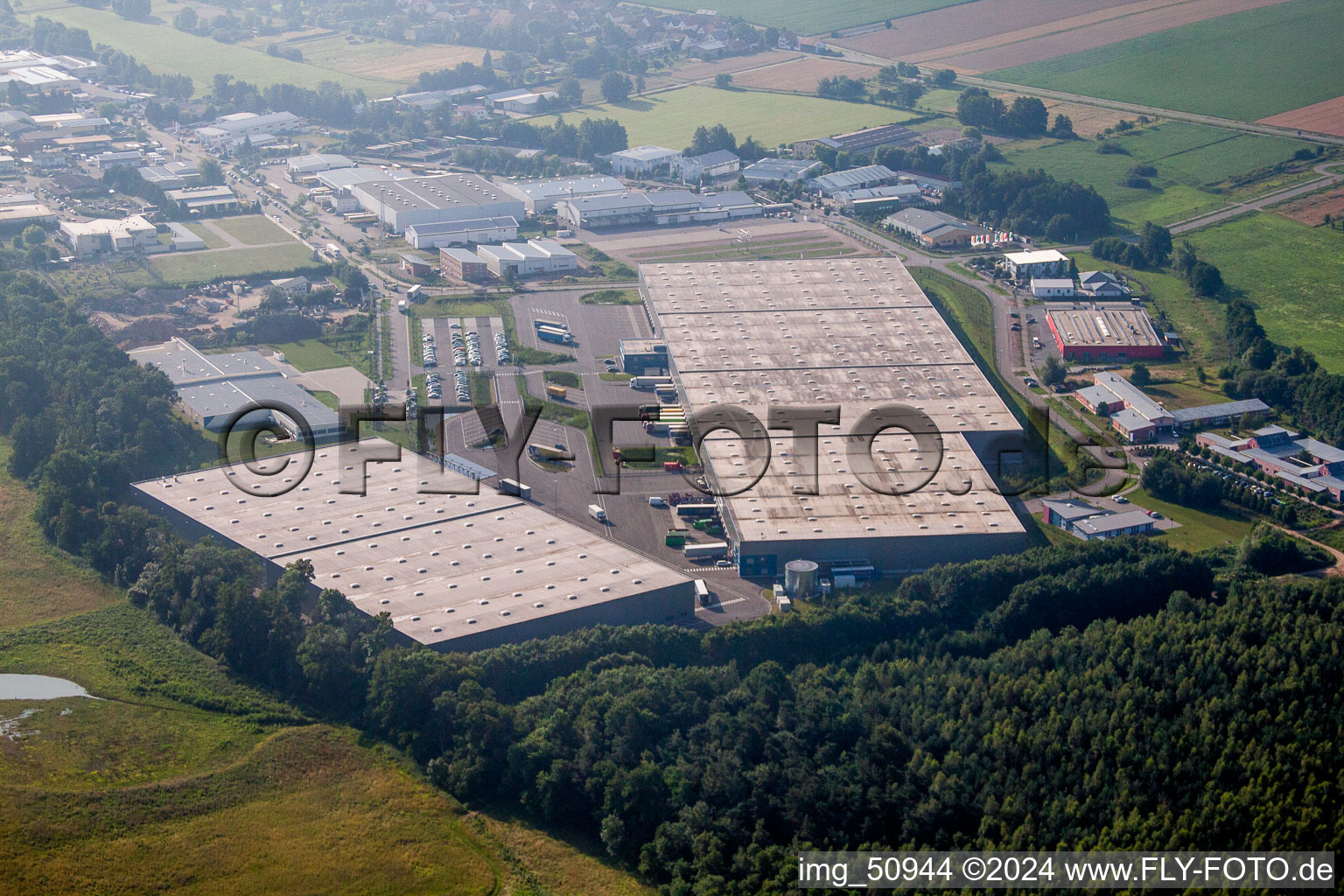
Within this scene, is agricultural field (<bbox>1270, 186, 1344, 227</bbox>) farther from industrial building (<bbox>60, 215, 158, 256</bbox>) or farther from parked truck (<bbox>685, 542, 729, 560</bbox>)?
industrial building (<bbox>60, 215, 158, 256</bbox>)

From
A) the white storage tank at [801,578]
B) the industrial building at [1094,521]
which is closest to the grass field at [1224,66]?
the industrial building at [1094,521]

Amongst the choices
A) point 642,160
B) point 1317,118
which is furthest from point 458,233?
point 1317,118

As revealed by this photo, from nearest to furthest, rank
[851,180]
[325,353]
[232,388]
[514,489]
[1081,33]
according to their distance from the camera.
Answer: [514,489]
[232,388]
[325,353]
[851,180]
[1081,33]

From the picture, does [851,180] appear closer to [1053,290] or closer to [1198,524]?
[1053,290]

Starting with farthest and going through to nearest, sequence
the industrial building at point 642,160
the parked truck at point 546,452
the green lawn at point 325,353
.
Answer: the industrial building at point 642,160 → the green lawn at point 325,353 → the parked truck at point 546,452

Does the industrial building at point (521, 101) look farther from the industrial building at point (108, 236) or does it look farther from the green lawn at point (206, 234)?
the industrial building at point (108, 236)

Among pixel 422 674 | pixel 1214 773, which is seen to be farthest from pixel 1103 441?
pixel 422 674

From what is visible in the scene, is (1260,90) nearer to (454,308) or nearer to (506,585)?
(454,308)

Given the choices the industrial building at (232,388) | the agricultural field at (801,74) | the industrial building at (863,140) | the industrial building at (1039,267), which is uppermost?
the agricultural field at (801,74)
